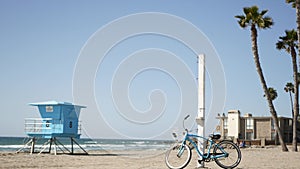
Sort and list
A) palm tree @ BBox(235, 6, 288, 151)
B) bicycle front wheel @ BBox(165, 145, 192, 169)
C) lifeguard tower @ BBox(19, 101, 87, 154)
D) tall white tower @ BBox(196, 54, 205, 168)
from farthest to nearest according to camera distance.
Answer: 1. palm tree @ BBox(235, 6, 288, 151)
2. lifeguard tower @ BBox(19, 101, 87, 154)
3. tall white tower @ BBox(196, 54, 205, 168)
4. bicycle front wheel @ BBox(165, 145, 192, 169)

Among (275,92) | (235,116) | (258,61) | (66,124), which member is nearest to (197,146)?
(66,124)

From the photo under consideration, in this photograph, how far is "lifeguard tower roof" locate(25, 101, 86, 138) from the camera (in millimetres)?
22391

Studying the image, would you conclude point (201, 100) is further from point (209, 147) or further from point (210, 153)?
point (210, 153)

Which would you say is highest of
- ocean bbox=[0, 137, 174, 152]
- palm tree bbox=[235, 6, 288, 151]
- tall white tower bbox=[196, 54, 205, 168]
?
palm tree bbox=[235, 6, 288, 151]

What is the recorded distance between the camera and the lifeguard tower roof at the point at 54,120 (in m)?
22.4

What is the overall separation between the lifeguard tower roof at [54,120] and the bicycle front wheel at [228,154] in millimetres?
12904

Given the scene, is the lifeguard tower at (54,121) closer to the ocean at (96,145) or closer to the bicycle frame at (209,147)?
the ocean at (96,145)

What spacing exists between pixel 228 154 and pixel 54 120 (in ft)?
44.2

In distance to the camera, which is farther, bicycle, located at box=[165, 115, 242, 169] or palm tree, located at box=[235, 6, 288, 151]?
palm tree, located at box=[235, 6, 288, 151]

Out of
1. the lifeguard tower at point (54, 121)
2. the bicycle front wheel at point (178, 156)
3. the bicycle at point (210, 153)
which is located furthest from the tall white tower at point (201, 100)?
the lifeguard tower at point (54, 121)

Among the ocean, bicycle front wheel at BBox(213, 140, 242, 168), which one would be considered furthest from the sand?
the ocean

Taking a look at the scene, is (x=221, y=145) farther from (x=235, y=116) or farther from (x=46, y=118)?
(x=235, y=116)

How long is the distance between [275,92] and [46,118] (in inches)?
1787

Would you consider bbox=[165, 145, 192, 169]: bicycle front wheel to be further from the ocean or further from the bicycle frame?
the ocean
